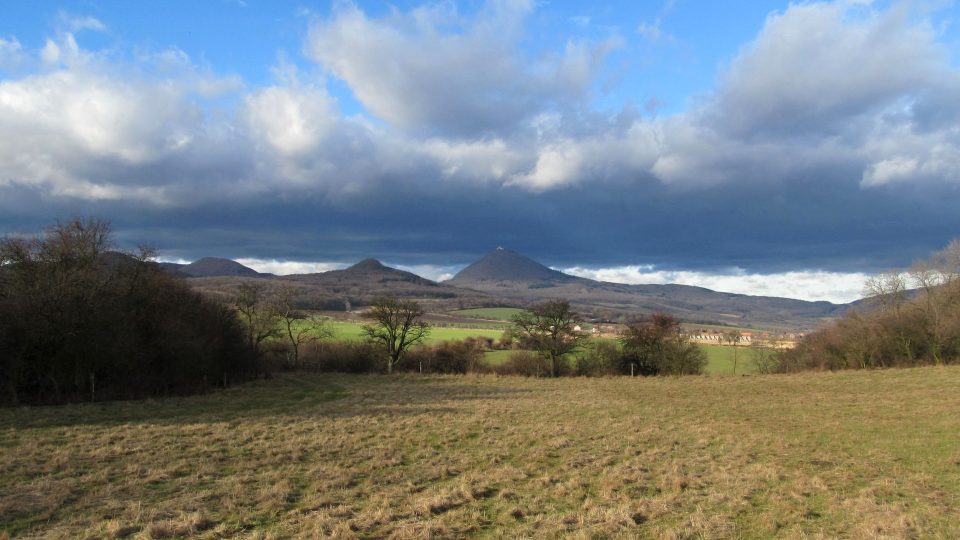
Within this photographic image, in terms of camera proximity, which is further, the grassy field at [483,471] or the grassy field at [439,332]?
the grassy field at [439,332]

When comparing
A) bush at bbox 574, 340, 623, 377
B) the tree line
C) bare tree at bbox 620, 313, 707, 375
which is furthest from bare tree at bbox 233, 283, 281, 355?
bare tree at bbox 620, 313, 707, 375

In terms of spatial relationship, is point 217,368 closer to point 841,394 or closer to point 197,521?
point 197,521

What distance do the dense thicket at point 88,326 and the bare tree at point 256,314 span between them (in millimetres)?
14033

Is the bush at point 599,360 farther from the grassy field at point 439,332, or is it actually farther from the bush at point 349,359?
the bush at point 349,359

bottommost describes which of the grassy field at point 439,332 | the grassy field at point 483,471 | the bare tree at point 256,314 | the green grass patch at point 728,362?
the green grass patch at point 728,362

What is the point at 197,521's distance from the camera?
28.0 ft

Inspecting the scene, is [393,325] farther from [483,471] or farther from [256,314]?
[483,471]

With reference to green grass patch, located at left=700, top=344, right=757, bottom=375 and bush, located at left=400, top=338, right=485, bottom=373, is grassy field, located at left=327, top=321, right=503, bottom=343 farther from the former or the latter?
green grass patch, located at left=700, top=344, right=757, bottom=375

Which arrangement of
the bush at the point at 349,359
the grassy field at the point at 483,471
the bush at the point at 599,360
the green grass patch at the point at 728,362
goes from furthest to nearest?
the bush at the point at 349,359 < the green grass patch at the point at 728,362 < the bush at the point at 599,360 < the grassy field at the point at 483,471

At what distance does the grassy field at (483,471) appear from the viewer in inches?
341

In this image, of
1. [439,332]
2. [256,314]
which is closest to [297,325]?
[256,314]

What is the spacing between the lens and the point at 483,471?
12711 millimetres

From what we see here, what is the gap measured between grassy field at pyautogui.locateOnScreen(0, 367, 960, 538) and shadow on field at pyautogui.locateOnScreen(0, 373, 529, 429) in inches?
11.0

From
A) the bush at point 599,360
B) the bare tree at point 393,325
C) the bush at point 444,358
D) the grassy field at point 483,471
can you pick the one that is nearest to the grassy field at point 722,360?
the bush at point 444,358
